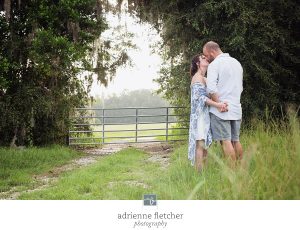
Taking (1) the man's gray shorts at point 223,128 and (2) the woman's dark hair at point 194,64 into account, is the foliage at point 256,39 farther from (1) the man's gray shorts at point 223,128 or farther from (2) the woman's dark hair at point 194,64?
(1) the man's gray shorts at point 223,128

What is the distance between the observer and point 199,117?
555cm

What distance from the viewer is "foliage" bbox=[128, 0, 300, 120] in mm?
8766

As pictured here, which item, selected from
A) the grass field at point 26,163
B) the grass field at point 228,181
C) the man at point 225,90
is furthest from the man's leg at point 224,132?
the grass field at point 26,163

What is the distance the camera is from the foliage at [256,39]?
8.77m

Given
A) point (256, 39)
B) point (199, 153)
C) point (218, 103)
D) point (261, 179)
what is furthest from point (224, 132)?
point (256, 39)

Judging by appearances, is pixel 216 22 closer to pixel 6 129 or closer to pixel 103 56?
pixel 103 56

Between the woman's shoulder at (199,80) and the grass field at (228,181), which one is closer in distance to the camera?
the grass field at (228,181)

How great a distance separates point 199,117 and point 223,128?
48 cm

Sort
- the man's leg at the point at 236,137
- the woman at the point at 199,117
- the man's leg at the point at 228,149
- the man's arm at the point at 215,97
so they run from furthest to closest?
1. the woman at the point at 199,117
2. the man's leg at the point at 236,137
3. the man's arm at the point at 215,97
4. the man's leg at the point at 228,149

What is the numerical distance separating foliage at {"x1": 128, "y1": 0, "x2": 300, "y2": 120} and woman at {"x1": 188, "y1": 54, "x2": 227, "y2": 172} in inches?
124

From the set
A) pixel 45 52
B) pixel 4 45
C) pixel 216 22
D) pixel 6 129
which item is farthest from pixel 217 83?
pixel 6 129

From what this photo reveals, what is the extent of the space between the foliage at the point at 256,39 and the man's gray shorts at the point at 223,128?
363 centimetres
